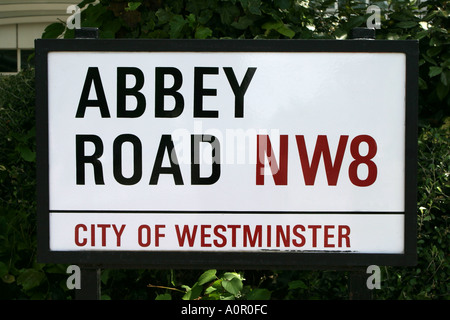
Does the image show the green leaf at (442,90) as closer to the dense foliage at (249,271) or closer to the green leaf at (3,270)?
the dense foliage at (249,271)

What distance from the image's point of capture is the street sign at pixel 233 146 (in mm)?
1945

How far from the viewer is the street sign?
6.38ft

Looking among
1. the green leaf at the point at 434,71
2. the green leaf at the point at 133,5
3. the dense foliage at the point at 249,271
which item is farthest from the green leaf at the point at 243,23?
the green leaf at the point at 434,71

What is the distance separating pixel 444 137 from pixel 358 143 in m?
1.20

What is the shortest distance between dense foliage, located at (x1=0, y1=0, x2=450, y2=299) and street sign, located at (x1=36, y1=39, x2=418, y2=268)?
0.81 meters

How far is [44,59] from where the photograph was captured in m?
1.95

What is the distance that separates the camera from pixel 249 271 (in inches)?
125

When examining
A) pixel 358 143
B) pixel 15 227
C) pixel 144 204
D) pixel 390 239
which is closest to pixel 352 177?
pixel 358 143

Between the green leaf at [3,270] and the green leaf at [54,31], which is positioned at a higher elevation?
the green leaf at [54,31]

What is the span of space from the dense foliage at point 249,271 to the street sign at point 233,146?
813 mm

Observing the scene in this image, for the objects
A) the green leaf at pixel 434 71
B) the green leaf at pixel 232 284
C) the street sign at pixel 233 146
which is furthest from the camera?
the green leaf at pixel 434 71

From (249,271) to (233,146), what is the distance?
137cm

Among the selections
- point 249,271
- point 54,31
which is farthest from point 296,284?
point 54,31

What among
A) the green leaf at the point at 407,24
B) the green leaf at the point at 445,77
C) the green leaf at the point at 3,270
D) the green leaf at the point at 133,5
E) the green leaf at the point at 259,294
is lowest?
the green leaf at the point at 259,294
